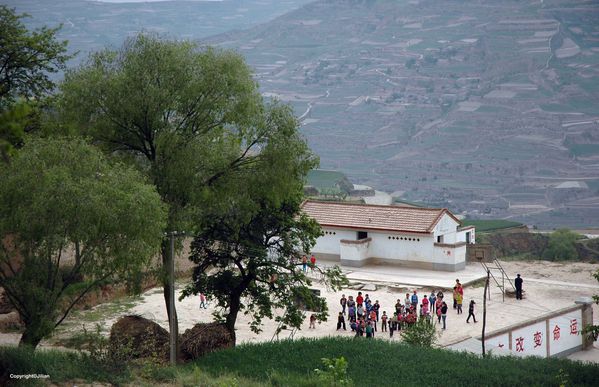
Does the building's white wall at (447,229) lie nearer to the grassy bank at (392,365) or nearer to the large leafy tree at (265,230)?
the large leafy tree at (265,230)

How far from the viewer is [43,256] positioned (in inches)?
830

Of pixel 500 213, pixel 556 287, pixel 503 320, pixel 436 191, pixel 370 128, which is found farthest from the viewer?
pixel 370 128

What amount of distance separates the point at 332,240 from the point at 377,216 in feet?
8.38

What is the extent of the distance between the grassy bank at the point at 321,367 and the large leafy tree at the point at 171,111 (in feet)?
12.2

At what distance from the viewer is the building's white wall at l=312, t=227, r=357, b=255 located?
148 feet

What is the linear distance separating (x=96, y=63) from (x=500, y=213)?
117796 millimetres

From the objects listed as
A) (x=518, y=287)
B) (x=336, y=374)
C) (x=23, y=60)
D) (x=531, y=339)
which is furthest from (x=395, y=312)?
(x=336, y=374)

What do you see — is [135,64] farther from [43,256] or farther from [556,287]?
[556,287]

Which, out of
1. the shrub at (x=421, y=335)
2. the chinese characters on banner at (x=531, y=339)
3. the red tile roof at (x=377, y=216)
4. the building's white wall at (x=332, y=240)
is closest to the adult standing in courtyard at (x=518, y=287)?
the red tile roof at (x=377, y=216)

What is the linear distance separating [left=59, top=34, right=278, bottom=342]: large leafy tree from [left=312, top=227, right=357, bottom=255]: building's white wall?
18.9 m

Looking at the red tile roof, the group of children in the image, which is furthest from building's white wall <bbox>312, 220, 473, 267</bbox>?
the group of children

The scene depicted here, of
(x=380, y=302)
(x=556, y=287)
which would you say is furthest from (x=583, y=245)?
(x=380, y=302)

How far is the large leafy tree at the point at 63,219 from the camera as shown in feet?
66.5

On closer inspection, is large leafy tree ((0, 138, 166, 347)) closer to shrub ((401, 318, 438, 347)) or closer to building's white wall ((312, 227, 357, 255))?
shrub ((401, 318, 438, 347))
